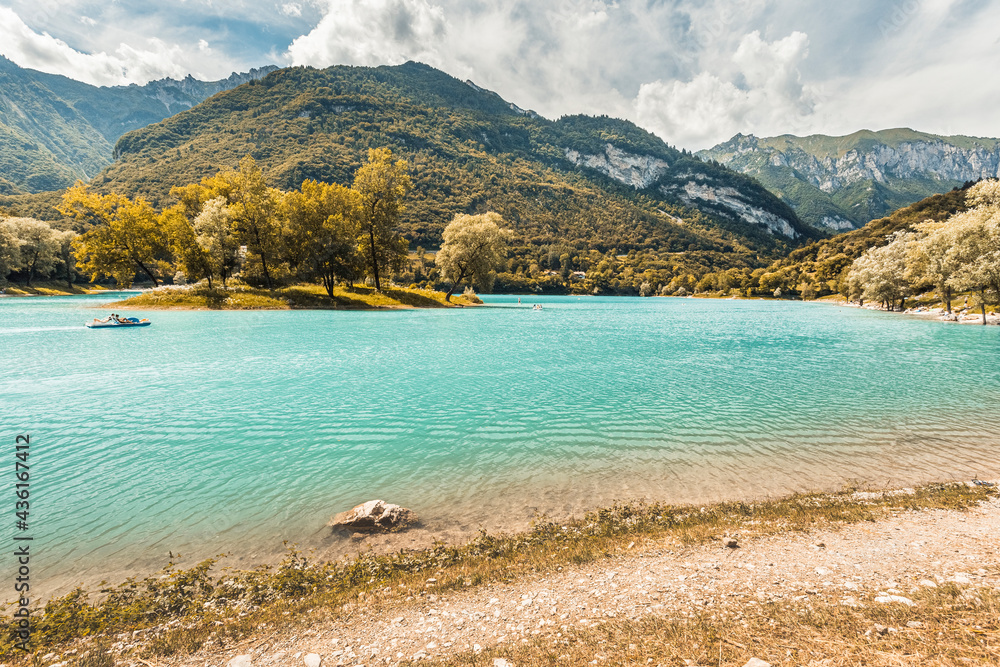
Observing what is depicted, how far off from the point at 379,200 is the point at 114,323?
42.1m

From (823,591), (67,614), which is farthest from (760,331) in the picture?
(67,614)

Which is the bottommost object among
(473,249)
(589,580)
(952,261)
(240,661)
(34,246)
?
(589,580)

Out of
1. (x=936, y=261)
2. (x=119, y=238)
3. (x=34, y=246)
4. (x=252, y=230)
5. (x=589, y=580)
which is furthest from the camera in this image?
(x=34, y=246)

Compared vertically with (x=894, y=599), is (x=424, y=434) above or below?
below

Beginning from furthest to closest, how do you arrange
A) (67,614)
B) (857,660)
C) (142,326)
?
(142,326) → (67,614) → (857,660)

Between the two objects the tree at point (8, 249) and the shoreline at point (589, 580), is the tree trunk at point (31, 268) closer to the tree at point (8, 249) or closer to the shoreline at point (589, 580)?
the tree at point (8, 249)

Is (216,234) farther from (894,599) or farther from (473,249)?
(894,599)

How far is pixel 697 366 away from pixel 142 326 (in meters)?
57.2

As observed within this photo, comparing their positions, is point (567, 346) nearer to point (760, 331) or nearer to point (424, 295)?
point (760, 331)

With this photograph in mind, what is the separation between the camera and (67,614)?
6.50m

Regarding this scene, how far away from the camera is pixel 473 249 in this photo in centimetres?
8138

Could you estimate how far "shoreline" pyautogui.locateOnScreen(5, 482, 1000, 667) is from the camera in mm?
Answer: 5754

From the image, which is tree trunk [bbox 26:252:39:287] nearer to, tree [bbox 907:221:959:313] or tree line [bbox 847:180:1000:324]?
tree line [bbox 847:180:1000:324]

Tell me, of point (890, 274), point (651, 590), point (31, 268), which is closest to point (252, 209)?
point (31, 268)
